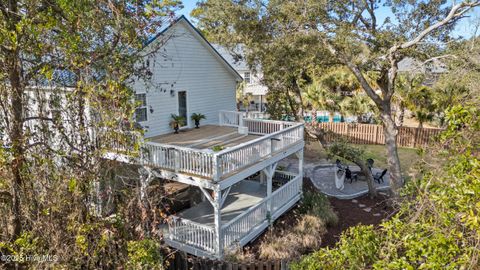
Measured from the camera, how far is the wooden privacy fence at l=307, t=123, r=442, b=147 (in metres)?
23.8

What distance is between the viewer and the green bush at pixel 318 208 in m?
11.9

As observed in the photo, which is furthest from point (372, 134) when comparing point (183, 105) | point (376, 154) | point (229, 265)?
point (229, 265)

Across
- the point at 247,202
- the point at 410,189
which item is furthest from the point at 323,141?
the point at 410,189

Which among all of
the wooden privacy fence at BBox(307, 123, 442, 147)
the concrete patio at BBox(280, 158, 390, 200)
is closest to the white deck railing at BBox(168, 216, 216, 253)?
the concrete patio at BBox(280, 158, 390, 200)

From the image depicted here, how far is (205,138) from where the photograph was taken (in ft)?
42.3

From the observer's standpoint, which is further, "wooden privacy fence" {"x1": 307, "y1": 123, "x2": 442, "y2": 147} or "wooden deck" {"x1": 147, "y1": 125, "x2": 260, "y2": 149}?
"wooden privacy fence" {"x1": 307, "y1": 123, "x2": 442, "y2": 147}

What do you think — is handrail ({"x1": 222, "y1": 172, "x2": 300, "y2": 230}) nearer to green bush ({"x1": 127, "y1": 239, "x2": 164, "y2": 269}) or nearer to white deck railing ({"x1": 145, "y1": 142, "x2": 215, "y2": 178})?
white deck railing ({"x1": 145, "y1": 142, "x2": 215, "y2": 178})

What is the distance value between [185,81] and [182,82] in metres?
0.21

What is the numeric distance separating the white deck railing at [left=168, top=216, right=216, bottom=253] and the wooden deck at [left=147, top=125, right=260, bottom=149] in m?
3.02

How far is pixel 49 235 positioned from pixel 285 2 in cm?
1058

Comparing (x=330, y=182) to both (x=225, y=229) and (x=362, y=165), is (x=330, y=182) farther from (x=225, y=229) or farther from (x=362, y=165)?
(x=225, y=229)

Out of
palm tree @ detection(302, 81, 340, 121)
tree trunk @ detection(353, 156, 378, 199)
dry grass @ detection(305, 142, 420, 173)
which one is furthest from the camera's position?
palm tree @ detection(302, 81, 340, 121)

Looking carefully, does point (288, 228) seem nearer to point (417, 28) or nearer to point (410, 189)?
point (410, 189)

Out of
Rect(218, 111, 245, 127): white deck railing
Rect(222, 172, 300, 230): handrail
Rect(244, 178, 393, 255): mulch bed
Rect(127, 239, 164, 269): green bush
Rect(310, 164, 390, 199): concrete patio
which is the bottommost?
Rect(244, 178, 393, 255): mulch bed
